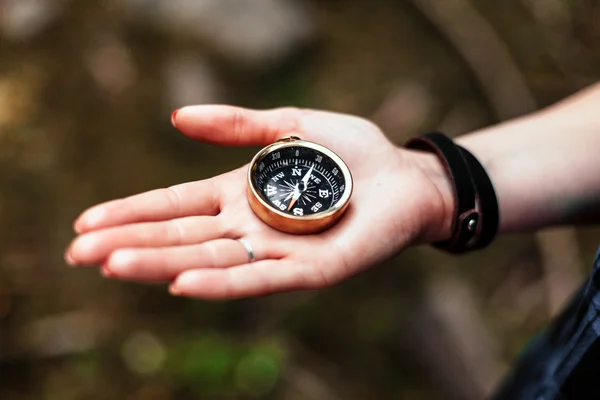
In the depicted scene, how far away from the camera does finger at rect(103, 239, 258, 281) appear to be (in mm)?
1578

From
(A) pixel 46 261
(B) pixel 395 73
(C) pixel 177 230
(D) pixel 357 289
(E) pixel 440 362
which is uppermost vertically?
(C) pixel 177 230

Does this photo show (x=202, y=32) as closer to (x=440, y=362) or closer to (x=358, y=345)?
(x=358, y=345)

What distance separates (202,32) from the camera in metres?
4.83

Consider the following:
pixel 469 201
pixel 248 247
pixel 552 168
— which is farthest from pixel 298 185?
pixel 552 168

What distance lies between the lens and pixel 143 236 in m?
1.70

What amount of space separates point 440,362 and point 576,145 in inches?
72.7

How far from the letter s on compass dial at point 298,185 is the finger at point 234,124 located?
72 millimetres

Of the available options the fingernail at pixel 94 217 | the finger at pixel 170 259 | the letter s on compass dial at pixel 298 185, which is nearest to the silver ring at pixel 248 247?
the finger at pixel 170 259

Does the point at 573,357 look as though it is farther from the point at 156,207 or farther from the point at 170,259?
the point at 156,207

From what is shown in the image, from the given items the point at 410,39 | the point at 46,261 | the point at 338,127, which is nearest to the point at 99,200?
the point at 46,261

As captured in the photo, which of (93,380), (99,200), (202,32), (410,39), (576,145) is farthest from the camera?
(410,39)

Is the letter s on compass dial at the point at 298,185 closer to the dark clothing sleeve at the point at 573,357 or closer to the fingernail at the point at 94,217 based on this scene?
the fingernail at the point at 94,217

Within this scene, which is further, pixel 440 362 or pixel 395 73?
pixel 395 73

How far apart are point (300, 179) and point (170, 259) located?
2.52 feet
